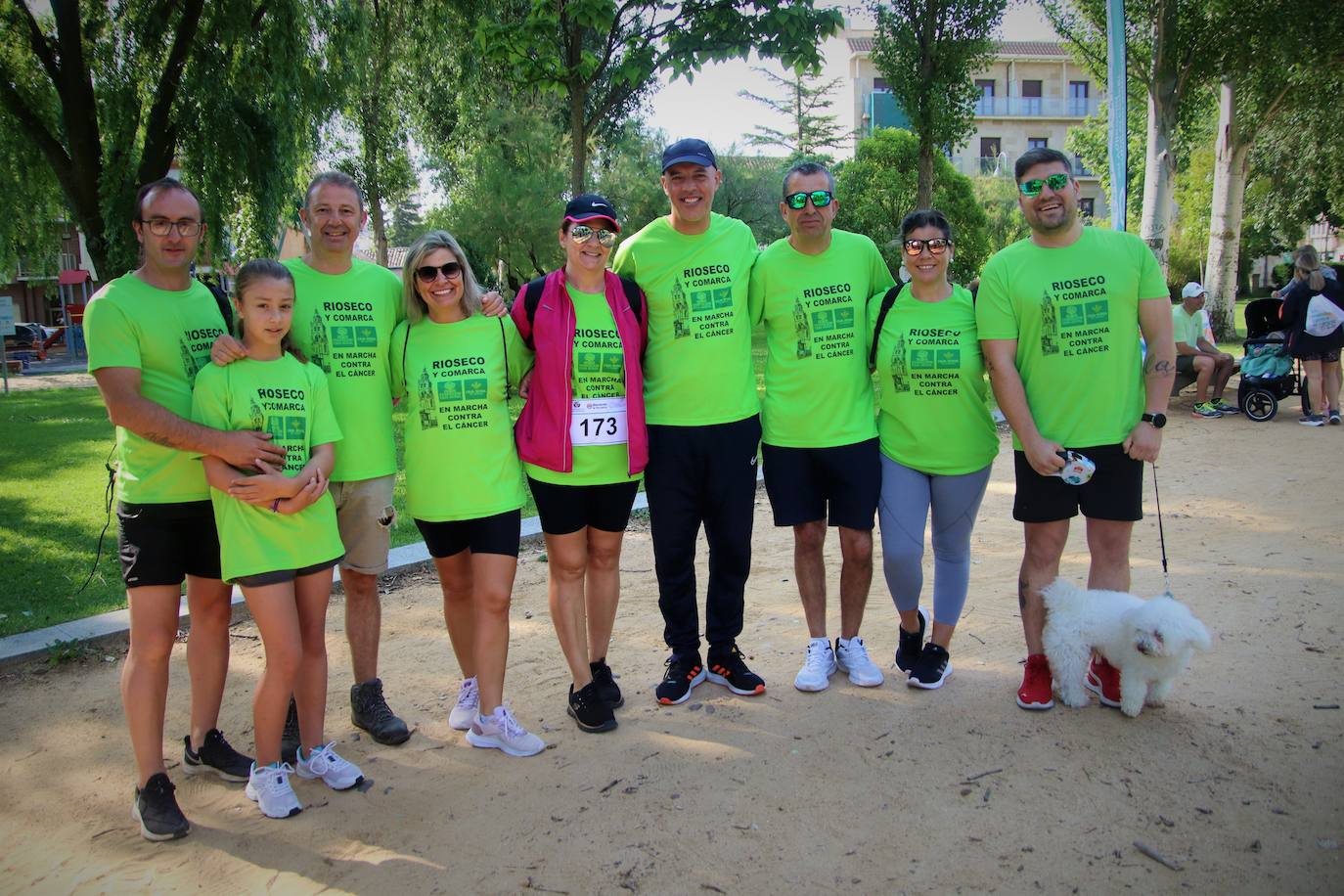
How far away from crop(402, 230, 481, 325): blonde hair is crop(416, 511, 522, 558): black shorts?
0.83 m

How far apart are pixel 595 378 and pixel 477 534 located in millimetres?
790

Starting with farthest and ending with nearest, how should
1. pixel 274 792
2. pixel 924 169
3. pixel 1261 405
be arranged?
pixel 924 169
pixel 1261 405
pixel 274 792

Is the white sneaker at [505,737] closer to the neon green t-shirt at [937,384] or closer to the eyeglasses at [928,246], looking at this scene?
the neon green t-shirt at [937,384]

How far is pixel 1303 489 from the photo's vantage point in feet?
25.3

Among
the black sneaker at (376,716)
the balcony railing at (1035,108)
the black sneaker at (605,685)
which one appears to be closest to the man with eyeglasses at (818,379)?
the black sneaker at (605,685)

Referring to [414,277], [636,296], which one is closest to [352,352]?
[414,277]

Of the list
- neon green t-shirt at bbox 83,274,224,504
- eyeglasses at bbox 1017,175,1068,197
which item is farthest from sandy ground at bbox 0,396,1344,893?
eyeglasses at bbox 1017,175,1068,197

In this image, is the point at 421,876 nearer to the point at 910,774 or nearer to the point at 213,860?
the point at 213,860

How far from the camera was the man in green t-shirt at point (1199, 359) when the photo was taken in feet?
38.9

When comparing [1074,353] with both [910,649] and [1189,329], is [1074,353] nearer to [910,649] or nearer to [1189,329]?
[910,649]

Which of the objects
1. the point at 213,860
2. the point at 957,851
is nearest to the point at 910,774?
the point at 957,851

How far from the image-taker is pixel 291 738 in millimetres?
3809

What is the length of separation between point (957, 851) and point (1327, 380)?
34.7ft

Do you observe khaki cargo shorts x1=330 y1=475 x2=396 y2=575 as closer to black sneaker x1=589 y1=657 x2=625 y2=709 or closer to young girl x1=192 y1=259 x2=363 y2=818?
young girl x1=192 y1=259 x2=363 y2=818
